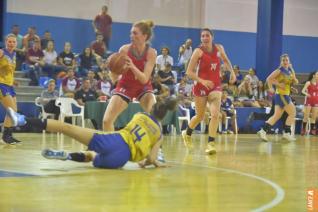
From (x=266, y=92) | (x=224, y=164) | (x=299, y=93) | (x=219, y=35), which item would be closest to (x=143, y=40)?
(x=224, y=164)

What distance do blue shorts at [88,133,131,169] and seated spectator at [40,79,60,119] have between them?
10.2m

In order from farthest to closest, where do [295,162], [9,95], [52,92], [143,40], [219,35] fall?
[219,35] → [52,92] → [9,95] → [295,162] → [143,40]

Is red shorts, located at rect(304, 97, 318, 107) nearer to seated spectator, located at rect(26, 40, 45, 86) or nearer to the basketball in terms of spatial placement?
seated spectator, located at rect(26, 40, 45, 86)

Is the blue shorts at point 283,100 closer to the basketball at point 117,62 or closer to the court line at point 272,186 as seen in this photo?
the court line at point 272,186

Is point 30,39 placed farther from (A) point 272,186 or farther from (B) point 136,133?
(A) point 272,186

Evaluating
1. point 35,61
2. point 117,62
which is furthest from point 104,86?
point 117,62

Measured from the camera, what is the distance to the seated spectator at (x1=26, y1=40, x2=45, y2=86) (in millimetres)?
19250

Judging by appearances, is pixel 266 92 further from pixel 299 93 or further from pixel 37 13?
pixel 37 13

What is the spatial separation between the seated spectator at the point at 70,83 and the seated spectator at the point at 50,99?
1.59 feet

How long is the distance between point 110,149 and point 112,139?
0.12 meters

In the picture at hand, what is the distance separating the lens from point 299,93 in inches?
965

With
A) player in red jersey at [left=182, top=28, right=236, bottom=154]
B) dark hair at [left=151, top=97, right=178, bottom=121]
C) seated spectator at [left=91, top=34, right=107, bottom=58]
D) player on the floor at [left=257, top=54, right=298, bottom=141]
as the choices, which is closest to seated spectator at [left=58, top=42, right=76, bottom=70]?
seated spectator at [left=91, top=34, right=107, bottom=58]

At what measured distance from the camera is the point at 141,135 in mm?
7039

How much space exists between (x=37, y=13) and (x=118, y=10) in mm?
3376
